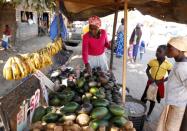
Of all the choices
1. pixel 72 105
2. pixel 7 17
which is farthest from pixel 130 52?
pixel 72 105

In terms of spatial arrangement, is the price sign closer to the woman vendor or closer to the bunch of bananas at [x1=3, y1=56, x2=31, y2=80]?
the bunch of bananas at [x1=3, y1=56, x2=31, y2=80]

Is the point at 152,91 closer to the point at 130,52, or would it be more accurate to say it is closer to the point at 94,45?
the point at 94,45

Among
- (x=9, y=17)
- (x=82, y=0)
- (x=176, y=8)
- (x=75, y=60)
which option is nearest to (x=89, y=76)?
(x=82, y=0)

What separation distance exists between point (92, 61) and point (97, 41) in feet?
1.38

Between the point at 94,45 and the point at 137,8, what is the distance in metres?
1.16

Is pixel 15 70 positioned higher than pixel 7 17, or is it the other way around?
pixel 7 17

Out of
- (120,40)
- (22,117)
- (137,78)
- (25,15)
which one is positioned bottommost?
(137,78)

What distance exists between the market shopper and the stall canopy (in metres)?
0.64

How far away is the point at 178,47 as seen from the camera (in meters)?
3.43

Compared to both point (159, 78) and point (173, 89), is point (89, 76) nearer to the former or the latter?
point (173, 89)

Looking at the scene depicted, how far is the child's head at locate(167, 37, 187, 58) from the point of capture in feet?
11.3

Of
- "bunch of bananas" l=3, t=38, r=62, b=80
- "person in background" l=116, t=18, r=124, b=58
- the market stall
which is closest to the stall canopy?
the market stall

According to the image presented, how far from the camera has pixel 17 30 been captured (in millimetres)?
17688

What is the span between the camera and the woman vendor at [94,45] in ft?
15.1
